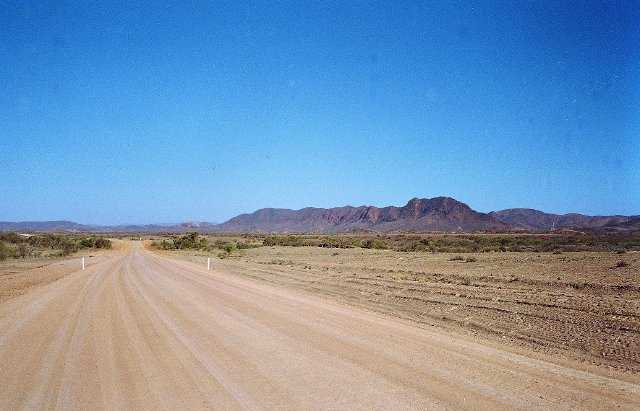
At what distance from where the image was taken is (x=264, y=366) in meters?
8.57

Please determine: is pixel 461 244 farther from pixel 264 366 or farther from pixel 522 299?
pixel 264 366

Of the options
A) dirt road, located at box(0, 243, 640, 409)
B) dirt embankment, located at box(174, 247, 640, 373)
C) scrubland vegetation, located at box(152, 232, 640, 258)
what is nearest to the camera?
dirt road, located at box(0, 243, 640, 409)

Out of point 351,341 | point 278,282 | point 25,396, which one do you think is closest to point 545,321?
point 351,341

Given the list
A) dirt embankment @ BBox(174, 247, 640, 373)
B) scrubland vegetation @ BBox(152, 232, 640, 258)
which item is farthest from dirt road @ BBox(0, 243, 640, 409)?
scrubland vegetation @ BBox(152, 232, 640, 258)

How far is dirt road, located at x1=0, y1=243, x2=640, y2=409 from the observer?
6.84m

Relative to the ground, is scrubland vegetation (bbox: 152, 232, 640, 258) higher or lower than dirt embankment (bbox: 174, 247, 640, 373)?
higher

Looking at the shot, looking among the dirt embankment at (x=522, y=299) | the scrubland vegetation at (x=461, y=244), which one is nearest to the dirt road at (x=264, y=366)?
the dirt embankment at (x=522, y=299)

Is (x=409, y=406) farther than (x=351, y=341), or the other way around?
(x=351, y=341)

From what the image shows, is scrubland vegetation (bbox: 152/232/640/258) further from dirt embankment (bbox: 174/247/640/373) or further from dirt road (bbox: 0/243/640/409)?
dirt road (bbox: 0/243/640/409)

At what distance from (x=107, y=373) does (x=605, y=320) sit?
11737mm

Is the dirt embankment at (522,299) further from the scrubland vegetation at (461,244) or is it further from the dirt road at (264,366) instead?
the scrubland vegetation at (461,244)

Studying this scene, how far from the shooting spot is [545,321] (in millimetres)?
12695

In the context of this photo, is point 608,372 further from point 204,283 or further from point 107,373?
point 204,283

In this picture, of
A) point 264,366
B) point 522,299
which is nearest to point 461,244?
point 522,299
